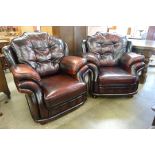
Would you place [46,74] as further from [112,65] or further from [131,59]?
[131,59]

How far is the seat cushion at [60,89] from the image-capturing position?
163 centimetres

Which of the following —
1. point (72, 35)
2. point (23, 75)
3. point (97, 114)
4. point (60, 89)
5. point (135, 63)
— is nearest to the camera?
point (23, 75)

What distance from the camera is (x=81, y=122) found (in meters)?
1.79

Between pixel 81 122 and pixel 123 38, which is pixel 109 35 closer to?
pixel 123 38

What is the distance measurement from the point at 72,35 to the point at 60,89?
1.41 meters

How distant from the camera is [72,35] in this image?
2.72 metres

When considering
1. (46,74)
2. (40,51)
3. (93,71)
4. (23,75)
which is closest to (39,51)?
(40,51)

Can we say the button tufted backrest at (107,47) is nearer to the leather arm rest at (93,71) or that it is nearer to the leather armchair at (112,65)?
the leather armchair at (112,65)

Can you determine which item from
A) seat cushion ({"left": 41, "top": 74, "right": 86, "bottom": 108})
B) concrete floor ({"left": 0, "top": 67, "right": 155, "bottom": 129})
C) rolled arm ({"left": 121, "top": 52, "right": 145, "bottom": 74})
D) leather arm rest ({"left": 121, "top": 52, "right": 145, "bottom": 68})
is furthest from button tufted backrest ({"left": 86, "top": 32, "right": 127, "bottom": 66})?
seat cushion ({"left": 41, "top": 74, "right": 86, "bottom": 108})

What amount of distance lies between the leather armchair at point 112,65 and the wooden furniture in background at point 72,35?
1.25 feet

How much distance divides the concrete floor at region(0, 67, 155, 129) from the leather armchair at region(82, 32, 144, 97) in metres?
0.17

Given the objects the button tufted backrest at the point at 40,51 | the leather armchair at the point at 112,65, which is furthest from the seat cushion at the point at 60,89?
the leather armchair at the point at 112,65

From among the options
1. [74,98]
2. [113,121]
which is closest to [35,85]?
[74,98]
